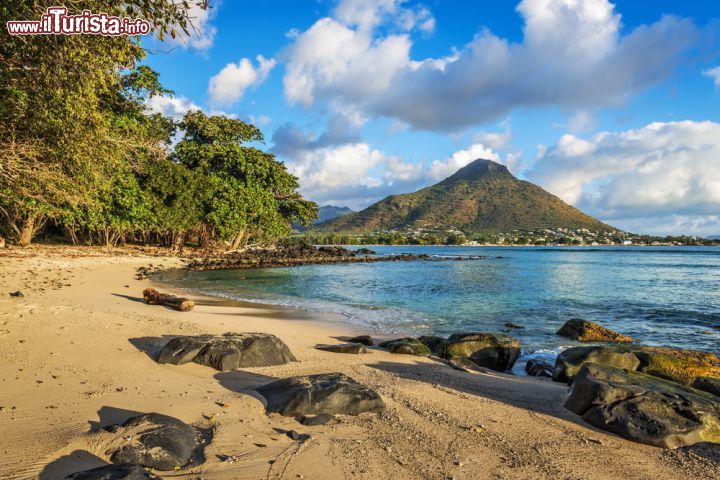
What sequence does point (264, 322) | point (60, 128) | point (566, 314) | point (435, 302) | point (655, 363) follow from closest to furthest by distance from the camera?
point (655, 363)
point (60, 128)
point (264, 322)
point (566, 314)
point (435, 302)

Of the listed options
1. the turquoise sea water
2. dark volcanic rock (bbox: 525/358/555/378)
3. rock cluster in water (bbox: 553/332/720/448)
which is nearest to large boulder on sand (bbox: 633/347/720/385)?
rock cluster in water (bbox: 553/332/720/448)

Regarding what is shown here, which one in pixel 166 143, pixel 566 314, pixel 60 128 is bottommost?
pixel 566 314

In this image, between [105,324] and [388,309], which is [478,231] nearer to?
[388,309]

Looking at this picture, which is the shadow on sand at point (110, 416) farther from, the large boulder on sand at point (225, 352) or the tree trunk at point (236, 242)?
the tree trunk at point (236, 242)

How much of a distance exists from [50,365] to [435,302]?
17.5 m

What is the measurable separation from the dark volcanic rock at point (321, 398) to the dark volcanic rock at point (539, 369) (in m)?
5.53

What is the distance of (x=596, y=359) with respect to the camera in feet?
30.9

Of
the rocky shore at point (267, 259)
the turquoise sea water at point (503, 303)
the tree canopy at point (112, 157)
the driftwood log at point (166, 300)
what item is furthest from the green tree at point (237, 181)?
the driftwood log at point (166, 300)

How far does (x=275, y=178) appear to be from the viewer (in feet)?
168

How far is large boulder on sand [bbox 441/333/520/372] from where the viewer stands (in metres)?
10.4

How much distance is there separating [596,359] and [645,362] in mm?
1116

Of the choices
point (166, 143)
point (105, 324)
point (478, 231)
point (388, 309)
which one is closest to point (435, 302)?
point (388, 309)

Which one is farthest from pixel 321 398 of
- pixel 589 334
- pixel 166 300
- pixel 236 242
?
pixel 236 242

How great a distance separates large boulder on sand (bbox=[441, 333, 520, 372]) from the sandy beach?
1.24 metres
